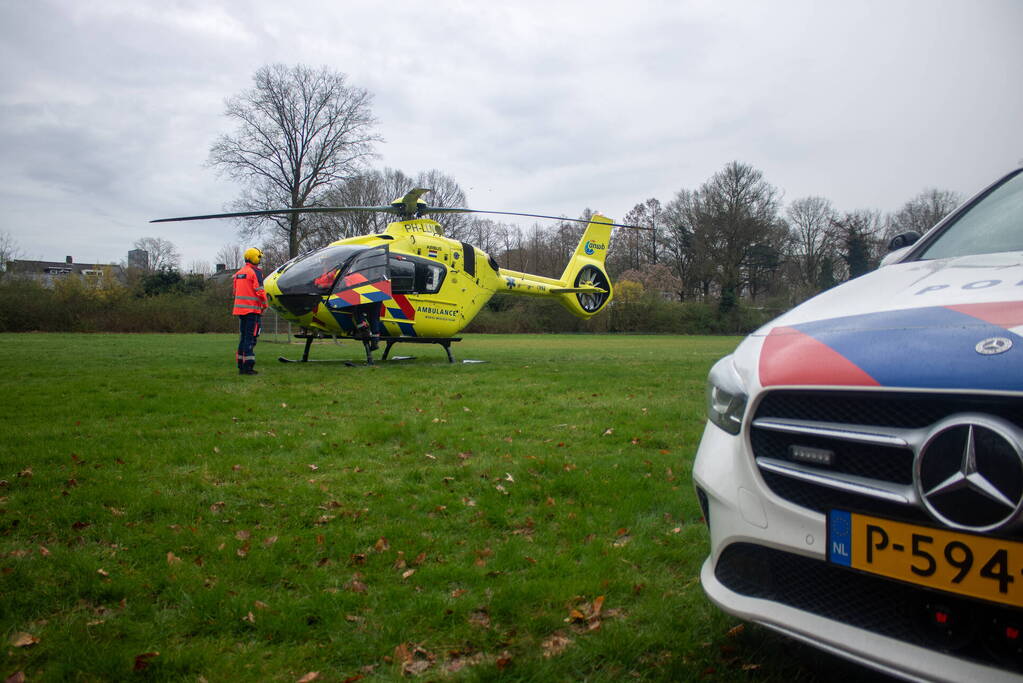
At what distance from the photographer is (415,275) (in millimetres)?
13445

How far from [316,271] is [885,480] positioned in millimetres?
11554

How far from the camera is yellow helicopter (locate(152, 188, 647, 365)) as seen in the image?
12141mm

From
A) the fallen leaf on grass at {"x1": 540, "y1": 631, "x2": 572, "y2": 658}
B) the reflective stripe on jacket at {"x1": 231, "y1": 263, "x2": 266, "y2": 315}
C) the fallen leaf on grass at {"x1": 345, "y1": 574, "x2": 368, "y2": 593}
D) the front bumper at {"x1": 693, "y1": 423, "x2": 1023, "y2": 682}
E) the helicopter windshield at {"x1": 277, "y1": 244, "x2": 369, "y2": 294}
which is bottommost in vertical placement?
the fallen leaf on grass at {"x1": 540, "y1": 631, "x2": 572, "y2": 658}

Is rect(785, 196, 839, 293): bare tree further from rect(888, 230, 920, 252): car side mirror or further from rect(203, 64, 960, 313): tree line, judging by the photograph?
rect(888, 230, 920, 252): car side mirror

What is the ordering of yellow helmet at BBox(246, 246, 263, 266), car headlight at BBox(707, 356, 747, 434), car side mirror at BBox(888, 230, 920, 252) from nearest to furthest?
car headlight at BBox(707, 356, 747, 434), car side mirror at BBox(888, 230, 920, 252), yellow helmet at BBox(246, 246, 263, 266)

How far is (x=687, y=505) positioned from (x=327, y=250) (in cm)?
1025

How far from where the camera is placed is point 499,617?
9.02ft

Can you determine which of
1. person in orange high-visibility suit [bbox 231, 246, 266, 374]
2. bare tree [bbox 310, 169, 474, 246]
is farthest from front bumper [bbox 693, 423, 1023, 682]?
bare tree [bbox 310, 169, 474, 246]

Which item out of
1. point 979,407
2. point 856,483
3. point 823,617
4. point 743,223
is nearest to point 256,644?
point 823,617

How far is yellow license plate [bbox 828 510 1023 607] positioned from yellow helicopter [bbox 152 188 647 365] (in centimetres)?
1044

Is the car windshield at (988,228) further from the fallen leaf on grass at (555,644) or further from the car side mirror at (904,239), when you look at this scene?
the fallen leaf on grass at (555,644)

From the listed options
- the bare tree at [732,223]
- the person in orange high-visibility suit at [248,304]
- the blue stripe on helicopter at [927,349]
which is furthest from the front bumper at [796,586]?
the bare tree at [732,223]

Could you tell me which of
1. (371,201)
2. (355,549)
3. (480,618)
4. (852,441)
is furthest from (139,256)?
(852,441)

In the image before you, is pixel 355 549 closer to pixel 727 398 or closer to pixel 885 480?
pixel 727 398
